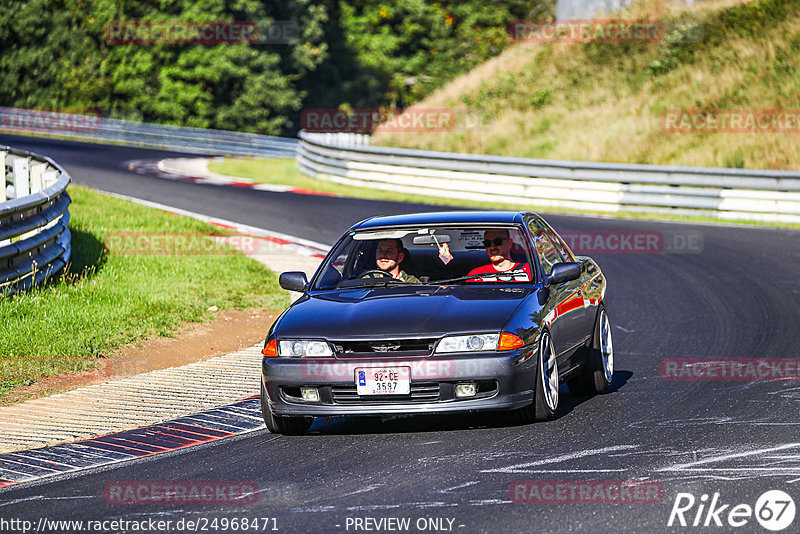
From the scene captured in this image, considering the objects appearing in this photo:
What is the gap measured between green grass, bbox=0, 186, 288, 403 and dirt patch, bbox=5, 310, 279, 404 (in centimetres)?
12

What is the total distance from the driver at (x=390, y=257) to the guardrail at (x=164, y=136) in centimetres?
3789

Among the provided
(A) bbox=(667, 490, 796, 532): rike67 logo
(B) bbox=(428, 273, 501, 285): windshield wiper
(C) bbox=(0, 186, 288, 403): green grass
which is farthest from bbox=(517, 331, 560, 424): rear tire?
(C) bbox=(0, 186, 288, 403): green grass

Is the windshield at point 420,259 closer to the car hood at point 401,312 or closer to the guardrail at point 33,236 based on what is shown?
the car hood at point 401,312

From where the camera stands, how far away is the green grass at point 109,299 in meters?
10.7

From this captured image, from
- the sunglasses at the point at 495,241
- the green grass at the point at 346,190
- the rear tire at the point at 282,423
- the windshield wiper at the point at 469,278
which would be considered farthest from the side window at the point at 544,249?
the green grass at the point at 346,190

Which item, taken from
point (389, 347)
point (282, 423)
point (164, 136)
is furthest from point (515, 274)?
point (164, 136)

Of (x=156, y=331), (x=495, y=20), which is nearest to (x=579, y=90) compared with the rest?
(x=156, y=331)

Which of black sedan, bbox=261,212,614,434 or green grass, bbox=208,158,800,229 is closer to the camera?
black sedan, bbox=261,212,614,434

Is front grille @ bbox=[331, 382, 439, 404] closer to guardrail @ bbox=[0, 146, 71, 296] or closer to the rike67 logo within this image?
the rike67 logo

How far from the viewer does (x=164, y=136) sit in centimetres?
4781

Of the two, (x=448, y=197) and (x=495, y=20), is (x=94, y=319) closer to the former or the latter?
(x=448, y=197)

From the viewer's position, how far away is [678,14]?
3800cm

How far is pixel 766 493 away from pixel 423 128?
3133 centimetres

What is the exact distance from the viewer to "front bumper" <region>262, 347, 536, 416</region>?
7.32m
